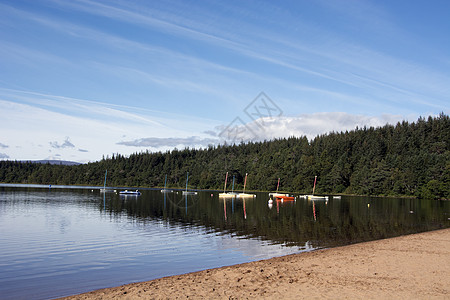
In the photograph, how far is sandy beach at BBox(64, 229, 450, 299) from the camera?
50.4ft

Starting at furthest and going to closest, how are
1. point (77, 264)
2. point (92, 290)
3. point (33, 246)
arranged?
point (33, 246) → point (77, 264) → point (92, 290)

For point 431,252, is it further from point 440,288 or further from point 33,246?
point 33,246

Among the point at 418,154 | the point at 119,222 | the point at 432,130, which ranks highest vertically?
the point at 432,130

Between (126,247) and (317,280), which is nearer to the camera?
(317,280)

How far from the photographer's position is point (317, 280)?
58.3 feet

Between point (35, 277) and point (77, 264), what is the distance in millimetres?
3516

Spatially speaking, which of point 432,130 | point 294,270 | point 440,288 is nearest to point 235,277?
point 294,270

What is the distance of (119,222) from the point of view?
48.8 m

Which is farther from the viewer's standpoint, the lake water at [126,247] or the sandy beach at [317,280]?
the lake water at [126,247]

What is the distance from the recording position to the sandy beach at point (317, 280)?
15375 mm

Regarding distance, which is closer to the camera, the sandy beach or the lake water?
the sandy beach

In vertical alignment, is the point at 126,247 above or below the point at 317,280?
below

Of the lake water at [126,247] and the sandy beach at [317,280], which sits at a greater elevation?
the sandy beach at [317,280]

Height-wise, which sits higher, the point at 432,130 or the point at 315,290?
the point at 432,130
